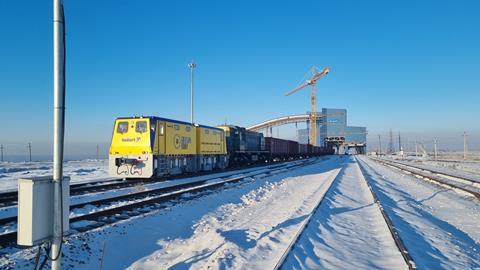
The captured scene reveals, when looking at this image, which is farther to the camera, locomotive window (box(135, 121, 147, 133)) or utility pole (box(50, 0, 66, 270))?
locomotive window (box(135, 121, 147, 133))

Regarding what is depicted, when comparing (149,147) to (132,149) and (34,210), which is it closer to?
(132,149)

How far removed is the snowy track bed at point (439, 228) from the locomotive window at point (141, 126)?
11155 mm

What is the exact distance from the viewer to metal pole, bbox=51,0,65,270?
3.54 meters

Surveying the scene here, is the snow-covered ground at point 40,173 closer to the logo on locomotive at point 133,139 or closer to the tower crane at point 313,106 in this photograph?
the logo on locomotive at point 133,139

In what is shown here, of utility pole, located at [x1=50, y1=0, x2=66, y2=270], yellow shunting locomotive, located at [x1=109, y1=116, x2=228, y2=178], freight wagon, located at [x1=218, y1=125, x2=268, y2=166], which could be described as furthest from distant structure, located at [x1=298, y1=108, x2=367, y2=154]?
utility pole, located at [x1=50, y1=0, x2=66, y2=270]

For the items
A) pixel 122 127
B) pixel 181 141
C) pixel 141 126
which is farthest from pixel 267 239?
pixel 181 141

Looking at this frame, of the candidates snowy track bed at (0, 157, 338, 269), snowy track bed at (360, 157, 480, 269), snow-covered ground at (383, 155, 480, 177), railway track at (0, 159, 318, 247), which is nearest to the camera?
snowy track bed at (0, 157, 338, 269)

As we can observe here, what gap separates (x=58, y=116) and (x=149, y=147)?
13887 mm

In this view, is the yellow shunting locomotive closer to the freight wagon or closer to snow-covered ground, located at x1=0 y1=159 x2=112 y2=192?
snow-covered ground, located at x1=0 y1=159 x2=112 y2=192

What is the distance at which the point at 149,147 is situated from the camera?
1722 centimetres

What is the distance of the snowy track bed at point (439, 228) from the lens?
6461 millimetres

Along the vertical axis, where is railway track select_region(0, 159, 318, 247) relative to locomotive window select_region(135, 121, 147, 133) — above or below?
below

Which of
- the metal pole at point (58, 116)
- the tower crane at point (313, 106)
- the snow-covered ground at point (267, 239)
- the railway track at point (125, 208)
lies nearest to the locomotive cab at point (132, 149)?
the railway track at point (125, 208)

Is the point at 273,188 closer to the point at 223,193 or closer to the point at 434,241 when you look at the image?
the point at 223,193
